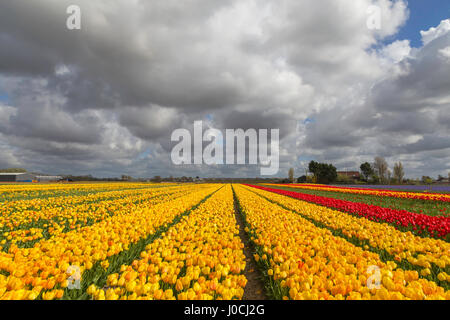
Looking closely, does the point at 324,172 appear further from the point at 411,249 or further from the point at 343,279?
the point at 343,279

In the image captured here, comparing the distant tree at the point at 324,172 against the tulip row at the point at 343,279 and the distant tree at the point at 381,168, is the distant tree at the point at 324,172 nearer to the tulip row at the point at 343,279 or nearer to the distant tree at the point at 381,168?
the distant tree at the point at 381,168

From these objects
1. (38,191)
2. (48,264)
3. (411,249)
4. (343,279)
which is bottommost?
(38,191)

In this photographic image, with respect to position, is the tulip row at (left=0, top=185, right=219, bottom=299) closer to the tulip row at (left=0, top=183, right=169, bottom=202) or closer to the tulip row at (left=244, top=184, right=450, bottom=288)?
the tulip row at (left=244, top=184, right=450, bottom=288)

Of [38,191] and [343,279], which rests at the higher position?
[343,279]

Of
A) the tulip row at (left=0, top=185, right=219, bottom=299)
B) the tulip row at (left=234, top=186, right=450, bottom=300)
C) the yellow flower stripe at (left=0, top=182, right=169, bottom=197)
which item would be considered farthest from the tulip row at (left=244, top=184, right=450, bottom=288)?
the yellow flower stripe at (left=0, top=182, right=169, bottom=197)

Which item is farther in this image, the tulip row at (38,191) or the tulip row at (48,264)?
the tulip row at (38,191)

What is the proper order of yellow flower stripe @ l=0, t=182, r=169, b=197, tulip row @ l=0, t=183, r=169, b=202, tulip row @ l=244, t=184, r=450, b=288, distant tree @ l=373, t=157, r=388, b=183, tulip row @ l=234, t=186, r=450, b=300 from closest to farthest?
tulip row @ l=234, t=186, r=450, b=300 → tulip row @ l=244, t=184, r=450, b=288 → tulip row @ l=0, t=183, r=169, b=202 → yellow flower stripe @ l=0, t=182, r=169, b=197 → distant tree @ l=373, t=157, r=388, b=183

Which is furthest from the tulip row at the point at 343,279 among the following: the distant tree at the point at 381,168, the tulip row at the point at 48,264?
the distant tree at the point at 381,168

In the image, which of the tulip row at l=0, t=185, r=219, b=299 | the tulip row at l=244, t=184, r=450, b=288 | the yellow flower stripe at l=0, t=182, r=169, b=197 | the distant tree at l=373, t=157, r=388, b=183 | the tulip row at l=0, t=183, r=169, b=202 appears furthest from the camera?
the distant tree at l=373, t=157, r=388, b=183

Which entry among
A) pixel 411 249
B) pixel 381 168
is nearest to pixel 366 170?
pixel 381 168
